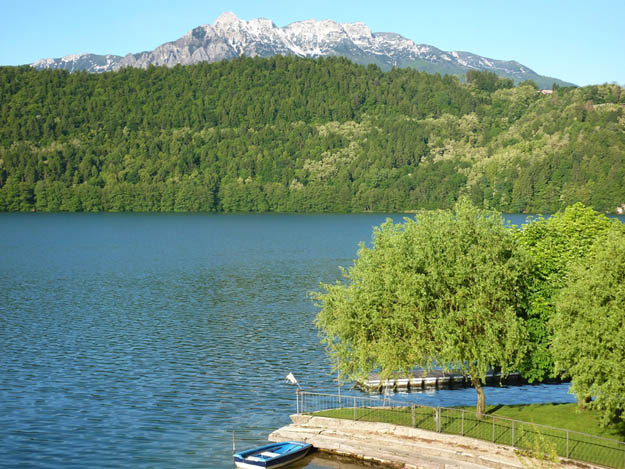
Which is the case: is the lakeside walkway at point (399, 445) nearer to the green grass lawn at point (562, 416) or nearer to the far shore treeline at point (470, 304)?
the far shore treeline at point (470, 304)

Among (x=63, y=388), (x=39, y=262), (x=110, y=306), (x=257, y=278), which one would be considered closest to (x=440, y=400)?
(x=63, y=388)

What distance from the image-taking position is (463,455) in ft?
112

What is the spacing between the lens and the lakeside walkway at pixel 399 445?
33375 millimetres

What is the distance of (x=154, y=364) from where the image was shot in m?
57.9

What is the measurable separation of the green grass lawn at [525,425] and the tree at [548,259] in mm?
3275

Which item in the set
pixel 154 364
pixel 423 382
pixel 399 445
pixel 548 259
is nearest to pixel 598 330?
pixel 399 445

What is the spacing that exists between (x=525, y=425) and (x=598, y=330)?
6.70 m

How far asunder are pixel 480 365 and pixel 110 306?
2234 inches

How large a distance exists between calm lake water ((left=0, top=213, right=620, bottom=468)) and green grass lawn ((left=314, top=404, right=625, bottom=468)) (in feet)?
22.1

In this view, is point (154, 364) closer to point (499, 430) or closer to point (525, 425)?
point (499, 430)

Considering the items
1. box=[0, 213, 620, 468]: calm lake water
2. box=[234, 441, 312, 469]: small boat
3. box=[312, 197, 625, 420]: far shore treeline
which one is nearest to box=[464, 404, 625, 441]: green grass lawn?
box=[312, 197, 625, 420]: far shore treeline

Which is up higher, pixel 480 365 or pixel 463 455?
pixel 480 365

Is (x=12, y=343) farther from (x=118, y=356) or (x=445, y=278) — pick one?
(x=445, y=278)

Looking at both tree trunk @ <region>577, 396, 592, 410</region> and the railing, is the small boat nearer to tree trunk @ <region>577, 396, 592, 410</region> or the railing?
the railing
